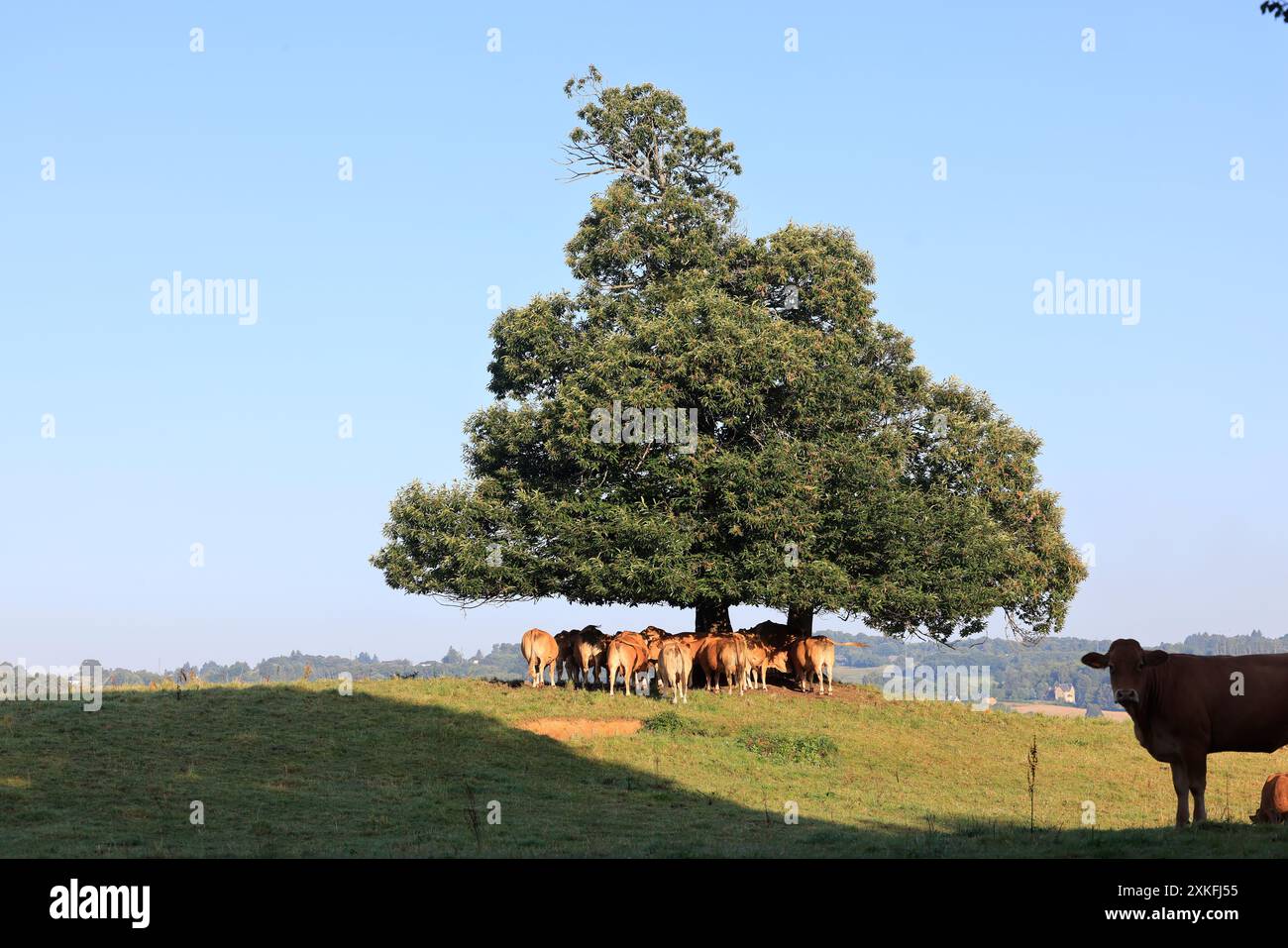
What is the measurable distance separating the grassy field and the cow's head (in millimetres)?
1819

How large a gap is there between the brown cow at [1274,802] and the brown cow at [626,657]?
20816mm

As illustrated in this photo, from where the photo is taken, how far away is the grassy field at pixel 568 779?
1892cm

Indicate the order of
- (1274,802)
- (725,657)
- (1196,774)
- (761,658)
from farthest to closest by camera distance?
(761,658), (725,657), (1274,802), (1196,774)

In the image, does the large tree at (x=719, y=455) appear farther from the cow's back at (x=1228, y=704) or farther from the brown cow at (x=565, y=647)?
the cow's back at (x=1228, y=704)

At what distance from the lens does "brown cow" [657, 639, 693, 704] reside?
3731 centimetres

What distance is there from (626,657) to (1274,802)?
2144 centimetres

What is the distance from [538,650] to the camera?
38750 mm

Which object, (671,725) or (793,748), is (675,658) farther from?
(793,748)

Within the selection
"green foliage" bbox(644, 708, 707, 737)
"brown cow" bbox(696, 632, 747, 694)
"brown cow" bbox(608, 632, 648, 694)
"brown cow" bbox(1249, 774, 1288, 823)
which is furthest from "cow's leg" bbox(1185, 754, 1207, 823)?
"brown cow" bbox(696, 632, 747, 694)

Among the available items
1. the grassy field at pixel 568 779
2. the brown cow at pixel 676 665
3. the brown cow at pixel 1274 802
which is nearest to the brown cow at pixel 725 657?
the grassy field at pixel 568 779

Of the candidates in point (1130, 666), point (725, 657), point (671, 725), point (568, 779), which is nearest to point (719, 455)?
point (725, 657)
